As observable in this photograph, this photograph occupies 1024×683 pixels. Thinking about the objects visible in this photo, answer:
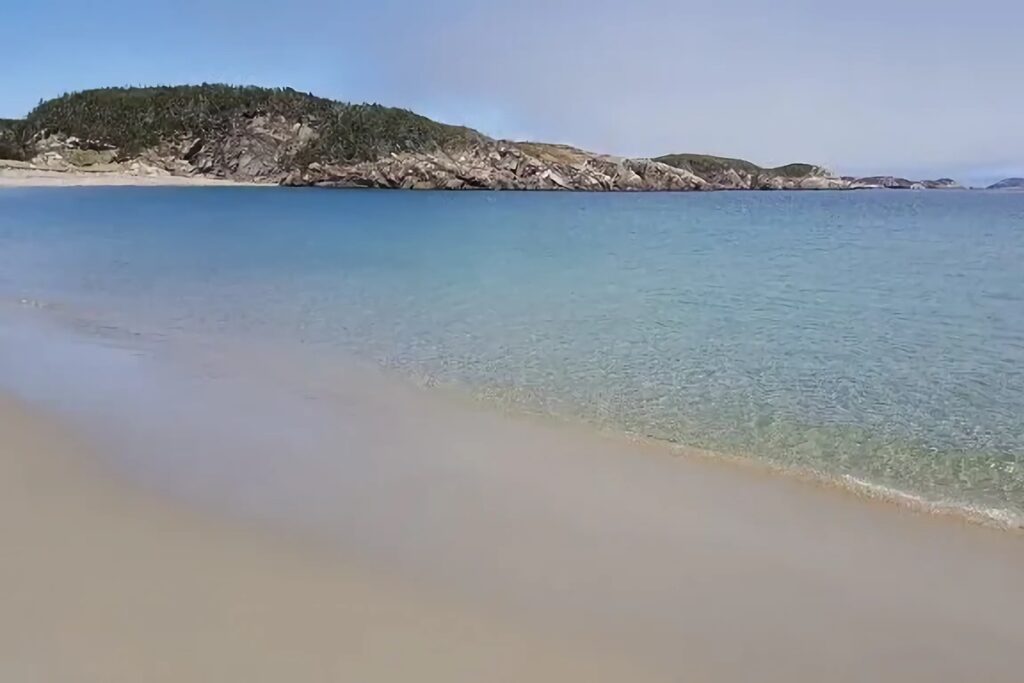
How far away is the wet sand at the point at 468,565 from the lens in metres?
3.42

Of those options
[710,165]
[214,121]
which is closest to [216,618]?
[214,121]

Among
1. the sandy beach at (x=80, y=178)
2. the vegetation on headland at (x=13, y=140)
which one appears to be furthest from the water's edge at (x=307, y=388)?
the vegetation on headland at (x=13, y=140)

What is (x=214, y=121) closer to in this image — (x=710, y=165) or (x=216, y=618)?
(x=710, y=165)

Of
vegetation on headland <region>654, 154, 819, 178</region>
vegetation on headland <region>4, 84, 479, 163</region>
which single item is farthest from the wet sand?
vegetation on headland <region>654, 154, 819, 178</region>

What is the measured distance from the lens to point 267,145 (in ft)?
399

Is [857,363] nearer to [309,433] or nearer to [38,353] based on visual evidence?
[309,433]

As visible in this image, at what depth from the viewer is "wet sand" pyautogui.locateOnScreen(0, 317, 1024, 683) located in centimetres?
342

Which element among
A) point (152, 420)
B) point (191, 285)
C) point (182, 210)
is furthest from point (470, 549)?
point (182, 210)

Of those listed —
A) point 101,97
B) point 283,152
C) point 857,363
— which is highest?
point 101,97

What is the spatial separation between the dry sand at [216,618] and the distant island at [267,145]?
114 metres

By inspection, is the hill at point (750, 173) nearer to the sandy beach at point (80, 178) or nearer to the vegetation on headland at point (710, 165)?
the vegetation on headland at point (710, 165)

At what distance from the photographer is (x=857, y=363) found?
1013 centimetres

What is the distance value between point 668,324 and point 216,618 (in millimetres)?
10373

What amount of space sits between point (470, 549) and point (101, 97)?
14981 cm
